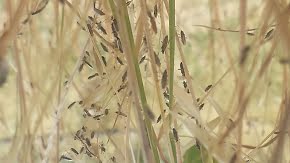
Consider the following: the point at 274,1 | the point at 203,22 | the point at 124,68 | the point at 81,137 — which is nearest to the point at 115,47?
the point at 124,68

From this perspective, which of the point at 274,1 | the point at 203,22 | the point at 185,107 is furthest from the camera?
the point at 203,22

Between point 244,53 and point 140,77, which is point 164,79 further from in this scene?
point 244,53

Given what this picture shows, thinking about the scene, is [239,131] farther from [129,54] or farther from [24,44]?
[24,44]

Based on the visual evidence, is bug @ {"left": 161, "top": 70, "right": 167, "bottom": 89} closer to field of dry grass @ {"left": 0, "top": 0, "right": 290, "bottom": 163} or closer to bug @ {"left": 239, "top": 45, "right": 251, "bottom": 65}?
field of dry grass @ {"left": 0, "top": 0, "right": 290, "bottom": 163}

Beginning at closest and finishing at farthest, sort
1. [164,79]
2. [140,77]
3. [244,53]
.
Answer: [244,53] < [140,77] < [164,79]

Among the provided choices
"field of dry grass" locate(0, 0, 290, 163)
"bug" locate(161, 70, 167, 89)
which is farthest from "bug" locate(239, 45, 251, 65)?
"bug" locate(161, 70, 167, 89)

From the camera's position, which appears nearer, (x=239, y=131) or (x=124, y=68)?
(x=239, y=131)

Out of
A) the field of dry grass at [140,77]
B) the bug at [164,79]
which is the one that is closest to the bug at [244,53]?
the field of dry grass at [140,77]

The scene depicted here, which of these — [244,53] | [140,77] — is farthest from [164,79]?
[244,53]

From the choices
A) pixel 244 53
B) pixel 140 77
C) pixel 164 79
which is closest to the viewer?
pixel 244 53

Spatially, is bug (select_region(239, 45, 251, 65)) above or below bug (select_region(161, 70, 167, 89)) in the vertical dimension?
below

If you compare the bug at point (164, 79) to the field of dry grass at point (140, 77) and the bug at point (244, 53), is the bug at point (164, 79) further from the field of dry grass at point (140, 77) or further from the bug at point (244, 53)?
the bug at point (244, 53)
